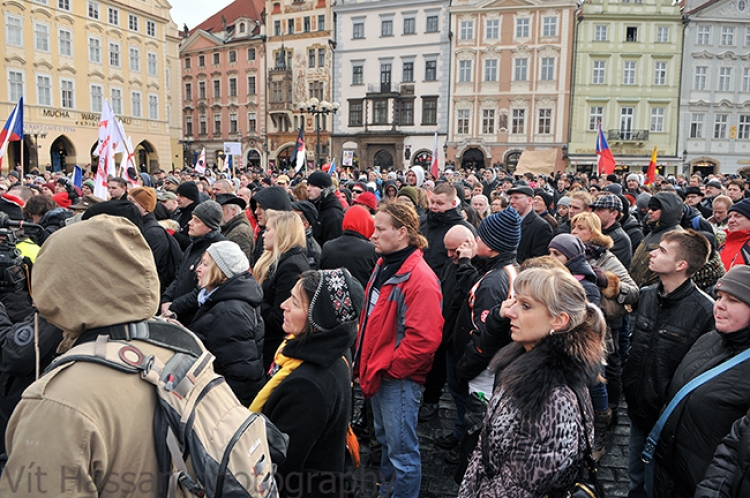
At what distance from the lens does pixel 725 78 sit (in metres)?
36.4

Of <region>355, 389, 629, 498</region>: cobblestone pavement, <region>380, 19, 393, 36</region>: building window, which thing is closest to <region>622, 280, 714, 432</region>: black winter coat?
<region>355, 389, 629, 498</region>: cobblestone pavement

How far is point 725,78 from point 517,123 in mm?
14245

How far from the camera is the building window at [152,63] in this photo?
38062 mm

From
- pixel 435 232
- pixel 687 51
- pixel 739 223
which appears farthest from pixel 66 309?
pixel 687 51

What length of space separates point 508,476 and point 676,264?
205 centimetres

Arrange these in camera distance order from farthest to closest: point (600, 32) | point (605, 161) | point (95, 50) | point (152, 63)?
1. point (152, 63)
2. point (600, 32)
3. point (95, 50)
4. point (605, 161)

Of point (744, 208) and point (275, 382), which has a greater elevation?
point (744, 208)

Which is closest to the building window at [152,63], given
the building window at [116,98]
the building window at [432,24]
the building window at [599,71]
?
the building window at [116,98]

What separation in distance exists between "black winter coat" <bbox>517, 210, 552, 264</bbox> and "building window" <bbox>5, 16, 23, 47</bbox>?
34170 millimetres

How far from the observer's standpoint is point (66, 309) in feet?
4.88

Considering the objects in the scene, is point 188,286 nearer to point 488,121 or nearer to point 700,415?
point 700,415

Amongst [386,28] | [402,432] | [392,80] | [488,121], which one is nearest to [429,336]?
[402,432]

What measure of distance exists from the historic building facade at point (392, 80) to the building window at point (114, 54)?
15.3 m

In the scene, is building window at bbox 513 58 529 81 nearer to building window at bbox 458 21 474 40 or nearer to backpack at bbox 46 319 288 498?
building window at bbox 458 21 474 40
